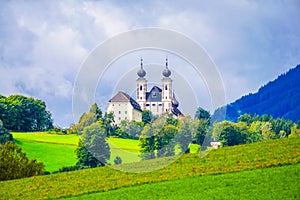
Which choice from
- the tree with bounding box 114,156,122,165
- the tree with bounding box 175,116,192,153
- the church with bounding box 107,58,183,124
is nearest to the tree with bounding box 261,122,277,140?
the church with bounding box 107,58,183,124

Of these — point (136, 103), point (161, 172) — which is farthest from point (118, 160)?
point (136, 103)

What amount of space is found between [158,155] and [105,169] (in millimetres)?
5566

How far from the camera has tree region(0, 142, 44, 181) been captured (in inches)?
2029

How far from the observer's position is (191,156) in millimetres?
46875

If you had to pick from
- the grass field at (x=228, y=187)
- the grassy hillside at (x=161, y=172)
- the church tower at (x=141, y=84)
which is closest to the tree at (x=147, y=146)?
the grassy hillside at (x=161, y=172)

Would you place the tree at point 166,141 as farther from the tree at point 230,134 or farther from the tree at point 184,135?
the tree at point 230,134

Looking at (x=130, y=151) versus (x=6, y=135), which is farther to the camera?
(x=6, y=135)

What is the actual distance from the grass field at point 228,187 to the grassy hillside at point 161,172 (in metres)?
1.74

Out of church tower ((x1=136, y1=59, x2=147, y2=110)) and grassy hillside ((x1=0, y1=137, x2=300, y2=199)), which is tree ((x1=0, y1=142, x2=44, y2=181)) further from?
church tower ((x1=136, y1=59, x2=147, y2=110))

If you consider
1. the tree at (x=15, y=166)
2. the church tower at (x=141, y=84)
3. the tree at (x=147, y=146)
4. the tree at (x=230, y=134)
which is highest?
the church tower at (x=141, y=84)

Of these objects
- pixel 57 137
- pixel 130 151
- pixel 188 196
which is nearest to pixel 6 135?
pixel 57 137

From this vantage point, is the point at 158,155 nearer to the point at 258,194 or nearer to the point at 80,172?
the point at 80,172

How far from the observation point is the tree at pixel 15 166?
51.5 m

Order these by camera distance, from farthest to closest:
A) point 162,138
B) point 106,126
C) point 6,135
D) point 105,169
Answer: point 6,135 < point 106,126 < point 162,138 < point 105,169
